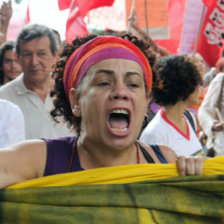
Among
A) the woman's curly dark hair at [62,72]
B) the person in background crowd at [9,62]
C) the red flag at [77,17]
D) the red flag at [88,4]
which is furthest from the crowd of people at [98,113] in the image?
the person in background crowd at [9,62]

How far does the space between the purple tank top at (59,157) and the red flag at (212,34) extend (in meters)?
4.32

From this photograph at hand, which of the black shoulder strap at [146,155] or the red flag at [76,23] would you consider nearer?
the black shoulder strap at [146,155]

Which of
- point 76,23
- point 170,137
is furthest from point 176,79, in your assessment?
point 76,23

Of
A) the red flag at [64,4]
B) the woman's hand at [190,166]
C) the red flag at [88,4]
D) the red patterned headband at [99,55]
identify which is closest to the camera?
the woman's hand at [190,166]

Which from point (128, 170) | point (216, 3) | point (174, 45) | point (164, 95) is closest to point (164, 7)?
point (216, 3)

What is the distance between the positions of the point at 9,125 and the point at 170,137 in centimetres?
123

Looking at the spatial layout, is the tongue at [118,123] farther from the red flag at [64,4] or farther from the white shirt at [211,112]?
the white shirt at [211,112]

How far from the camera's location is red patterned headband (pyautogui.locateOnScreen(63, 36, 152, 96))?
7.15 ft

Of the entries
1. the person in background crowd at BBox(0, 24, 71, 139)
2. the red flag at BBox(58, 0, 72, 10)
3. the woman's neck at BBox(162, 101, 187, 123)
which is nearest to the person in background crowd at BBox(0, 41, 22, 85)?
the red flag at BBox(58, 0, 72, 10)

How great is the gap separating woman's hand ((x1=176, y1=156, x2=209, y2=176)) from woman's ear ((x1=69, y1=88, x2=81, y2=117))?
0.58 m

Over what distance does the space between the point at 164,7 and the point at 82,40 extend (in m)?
3.60

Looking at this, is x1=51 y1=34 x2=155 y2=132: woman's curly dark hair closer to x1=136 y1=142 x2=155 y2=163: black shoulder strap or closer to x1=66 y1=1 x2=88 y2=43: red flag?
x1=136 y1=142 x2=155 y2=163: black shoulder strap

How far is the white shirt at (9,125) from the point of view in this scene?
321cm

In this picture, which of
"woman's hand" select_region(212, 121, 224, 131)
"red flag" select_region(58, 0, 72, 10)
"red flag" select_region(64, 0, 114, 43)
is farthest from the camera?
"woman's hand" select_region(212, 121, 224, 131)
